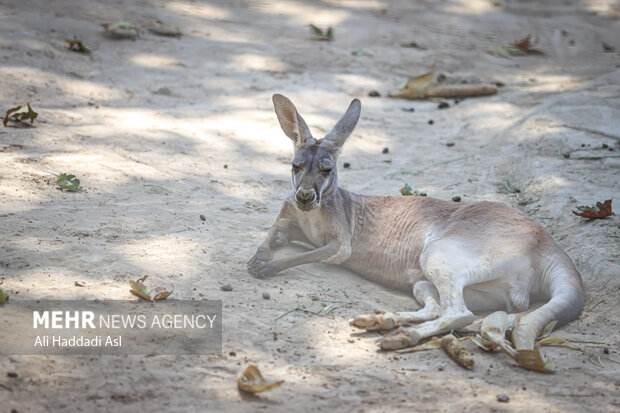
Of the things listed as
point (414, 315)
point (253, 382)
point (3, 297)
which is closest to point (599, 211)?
point (414, 315)

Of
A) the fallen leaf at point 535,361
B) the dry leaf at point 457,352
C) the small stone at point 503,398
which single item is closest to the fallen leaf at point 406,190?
the dry leaf at point 457,352

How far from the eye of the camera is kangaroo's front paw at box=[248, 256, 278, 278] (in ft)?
11.8

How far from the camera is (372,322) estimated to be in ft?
9.96

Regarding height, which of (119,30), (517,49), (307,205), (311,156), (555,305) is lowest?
(555,305)

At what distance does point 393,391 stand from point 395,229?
1683 mm

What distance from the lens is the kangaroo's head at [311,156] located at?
369 cm

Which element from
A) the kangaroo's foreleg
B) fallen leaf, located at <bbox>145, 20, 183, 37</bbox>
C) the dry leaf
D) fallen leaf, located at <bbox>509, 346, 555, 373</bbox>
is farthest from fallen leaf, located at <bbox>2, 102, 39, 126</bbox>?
fallen leaf, located at <bbox>509, 346, 555, 373</bbox>

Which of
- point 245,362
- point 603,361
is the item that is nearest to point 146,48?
point 245,362

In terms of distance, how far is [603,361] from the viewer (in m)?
2.82

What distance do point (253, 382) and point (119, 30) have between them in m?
6.45

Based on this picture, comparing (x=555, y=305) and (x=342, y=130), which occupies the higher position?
(x=342, y=130)

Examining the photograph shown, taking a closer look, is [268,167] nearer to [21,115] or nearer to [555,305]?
[21,115]

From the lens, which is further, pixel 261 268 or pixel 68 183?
pixel 68 183

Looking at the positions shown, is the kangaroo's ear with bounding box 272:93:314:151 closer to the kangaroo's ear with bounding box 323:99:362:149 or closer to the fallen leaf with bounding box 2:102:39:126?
the kangaroo's ear with bounding box 323:99:362:149
